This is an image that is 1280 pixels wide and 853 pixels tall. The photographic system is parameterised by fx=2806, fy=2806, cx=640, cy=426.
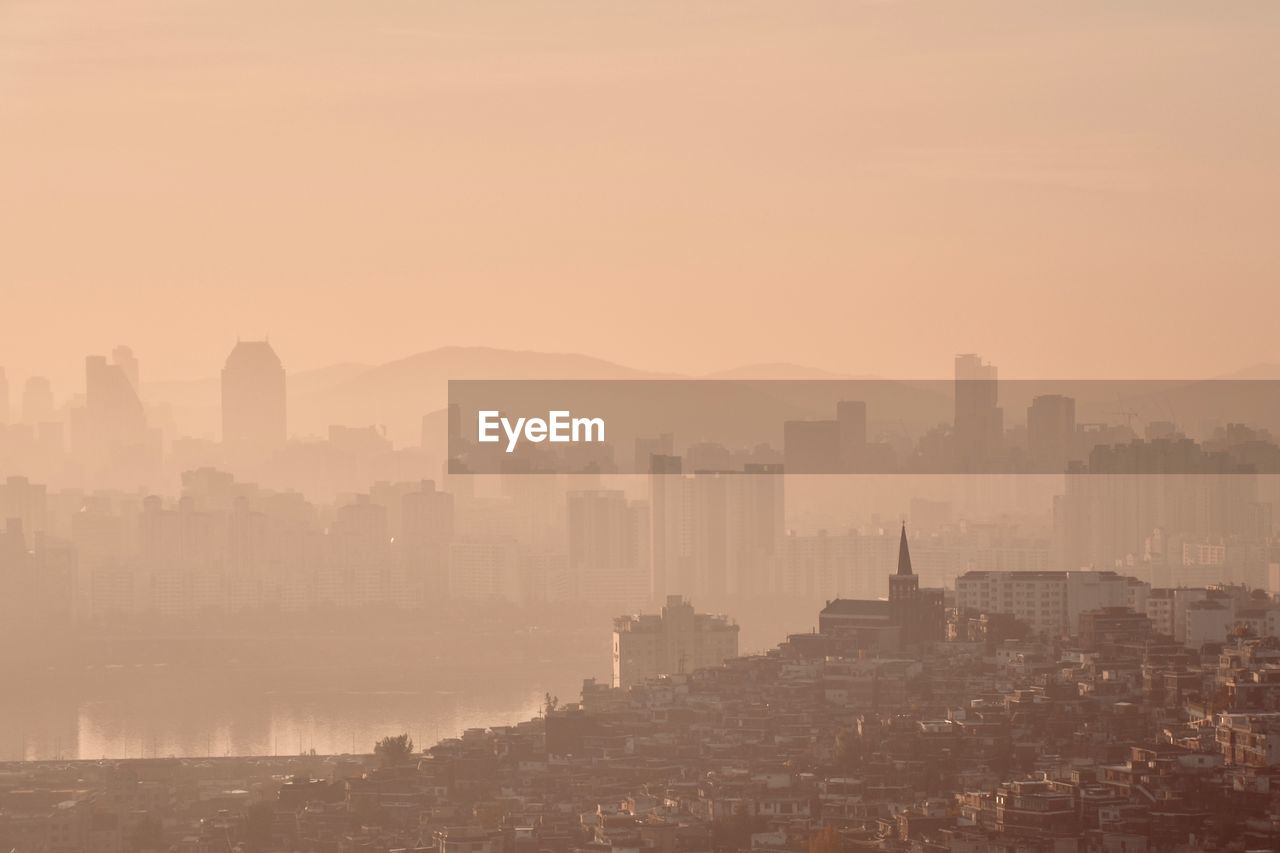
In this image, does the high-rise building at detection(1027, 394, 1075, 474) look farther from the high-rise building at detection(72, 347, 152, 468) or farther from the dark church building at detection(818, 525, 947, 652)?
the high-rise building at detection(72, 347, 152, 468)

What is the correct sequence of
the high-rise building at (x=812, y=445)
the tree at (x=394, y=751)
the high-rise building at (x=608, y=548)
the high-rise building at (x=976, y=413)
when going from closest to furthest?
the tree at (x=394, y=751) < the high-rise building at (x=976, y=413) < the high-rise building at (x=812, y=445) < the high-rise building at (x=608, y=548)

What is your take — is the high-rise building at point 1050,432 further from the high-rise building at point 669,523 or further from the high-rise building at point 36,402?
the high-rise building at point 36,402

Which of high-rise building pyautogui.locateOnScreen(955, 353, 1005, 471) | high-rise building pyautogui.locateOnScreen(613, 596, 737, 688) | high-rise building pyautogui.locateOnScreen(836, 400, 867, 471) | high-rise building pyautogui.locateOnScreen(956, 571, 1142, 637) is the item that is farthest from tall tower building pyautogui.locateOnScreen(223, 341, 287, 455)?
high-rise building pyautogui.locateOnScreen(956, 571, 1142, 637)

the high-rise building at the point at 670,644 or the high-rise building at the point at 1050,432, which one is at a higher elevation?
the high-rise building at the point at 1050,432

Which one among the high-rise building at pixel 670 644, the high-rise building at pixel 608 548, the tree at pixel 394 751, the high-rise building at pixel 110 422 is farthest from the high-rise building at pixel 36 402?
the tree at pixel 394 751

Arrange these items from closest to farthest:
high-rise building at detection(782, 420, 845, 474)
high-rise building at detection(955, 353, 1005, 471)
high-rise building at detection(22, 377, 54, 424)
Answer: high-rise building at detection(955, 353, 1005, 471) < high-rise building at detection(782, 420, 845, 474) < high-rise building at detection(22, 377, 54, 424)

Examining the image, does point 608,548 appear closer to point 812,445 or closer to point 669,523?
point 669,523

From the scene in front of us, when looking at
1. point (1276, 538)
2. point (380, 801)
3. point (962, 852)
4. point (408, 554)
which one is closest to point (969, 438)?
point (1276, 538)
